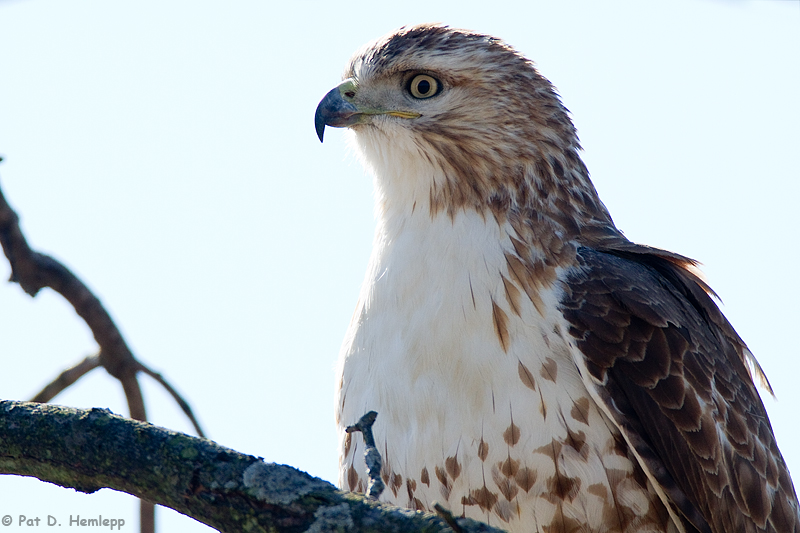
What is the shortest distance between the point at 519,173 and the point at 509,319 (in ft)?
3.01

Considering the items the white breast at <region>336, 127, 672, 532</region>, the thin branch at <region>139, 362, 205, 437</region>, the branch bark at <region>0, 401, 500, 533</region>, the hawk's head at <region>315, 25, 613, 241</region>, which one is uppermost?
the hawk's head at <region>315, 25, 613, 241</region>

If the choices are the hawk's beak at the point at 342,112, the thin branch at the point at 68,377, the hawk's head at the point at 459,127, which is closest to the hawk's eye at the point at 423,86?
the hawk's head at the point at 459,127

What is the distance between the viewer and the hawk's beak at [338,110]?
487cm

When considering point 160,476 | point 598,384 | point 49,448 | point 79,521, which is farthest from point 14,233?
point 598,384

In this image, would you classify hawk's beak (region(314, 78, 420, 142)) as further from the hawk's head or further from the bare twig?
the bare twig

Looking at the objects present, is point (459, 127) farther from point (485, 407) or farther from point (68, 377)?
point (68, 377)

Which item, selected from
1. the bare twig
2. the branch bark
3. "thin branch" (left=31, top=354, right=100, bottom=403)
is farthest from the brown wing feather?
"thin branch" (left=31, top=354, right=100, bottom=403)

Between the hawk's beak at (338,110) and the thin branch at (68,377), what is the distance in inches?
65.5

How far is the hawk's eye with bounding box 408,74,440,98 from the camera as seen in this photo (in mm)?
4836

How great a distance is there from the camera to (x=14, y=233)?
441cm

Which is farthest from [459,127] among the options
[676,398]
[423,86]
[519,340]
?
[676,398]

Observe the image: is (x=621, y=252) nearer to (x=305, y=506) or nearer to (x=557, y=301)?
(x=557, y=301)

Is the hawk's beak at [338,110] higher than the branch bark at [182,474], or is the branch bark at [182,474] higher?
the hawk's beak at [338,110]

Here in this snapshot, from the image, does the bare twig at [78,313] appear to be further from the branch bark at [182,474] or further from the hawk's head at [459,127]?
the branch bark at [182,474]
